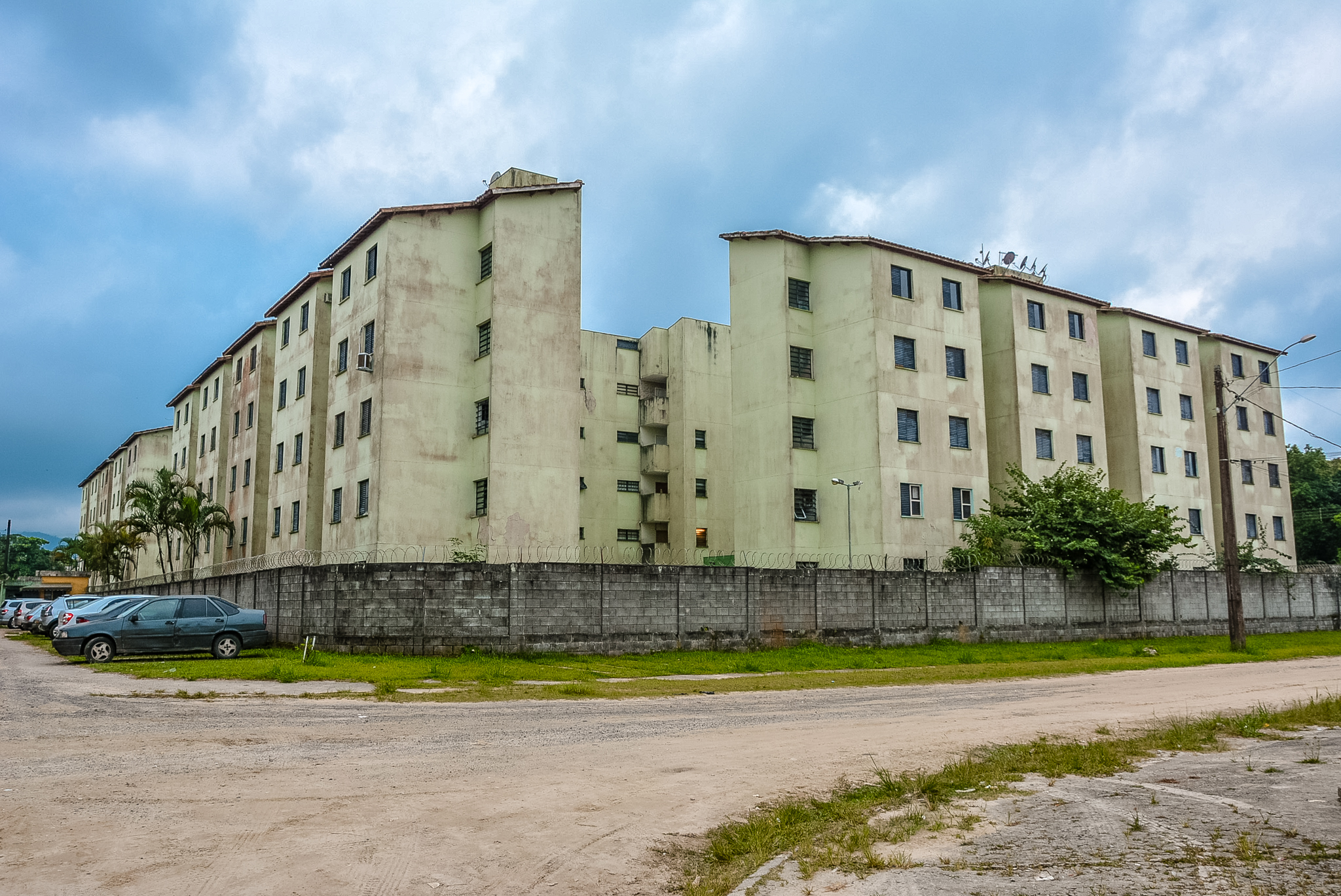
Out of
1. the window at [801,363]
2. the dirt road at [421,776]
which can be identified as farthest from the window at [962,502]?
the dirt road at [421,776]

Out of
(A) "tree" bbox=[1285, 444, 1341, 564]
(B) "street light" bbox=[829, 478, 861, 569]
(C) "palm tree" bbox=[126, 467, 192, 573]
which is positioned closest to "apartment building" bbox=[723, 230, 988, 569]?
(B) "street light" bbox=[829, 478, 861, 569]

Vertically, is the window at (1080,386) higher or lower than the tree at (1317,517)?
higher

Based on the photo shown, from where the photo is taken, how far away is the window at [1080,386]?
46.8 m

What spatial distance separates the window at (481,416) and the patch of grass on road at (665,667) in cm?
1184

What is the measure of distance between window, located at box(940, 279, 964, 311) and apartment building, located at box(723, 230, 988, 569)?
0.06 m

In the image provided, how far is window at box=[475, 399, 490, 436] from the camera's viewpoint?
36344 millimetres

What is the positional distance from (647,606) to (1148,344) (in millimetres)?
36209

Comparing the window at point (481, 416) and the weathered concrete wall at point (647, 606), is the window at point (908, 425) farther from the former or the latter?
the window at point (481, 416)

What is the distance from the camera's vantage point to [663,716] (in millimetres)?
15258

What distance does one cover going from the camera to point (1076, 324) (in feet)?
156

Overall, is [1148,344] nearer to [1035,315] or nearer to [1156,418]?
[1156,418]

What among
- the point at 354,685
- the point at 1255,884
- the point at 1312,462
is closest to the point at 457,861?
the point at 1255,884

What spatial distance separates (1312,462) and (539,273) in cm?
6104

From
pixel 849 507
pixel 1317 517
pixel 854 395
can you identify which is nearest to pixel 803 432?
Answer: pixel 854 395
